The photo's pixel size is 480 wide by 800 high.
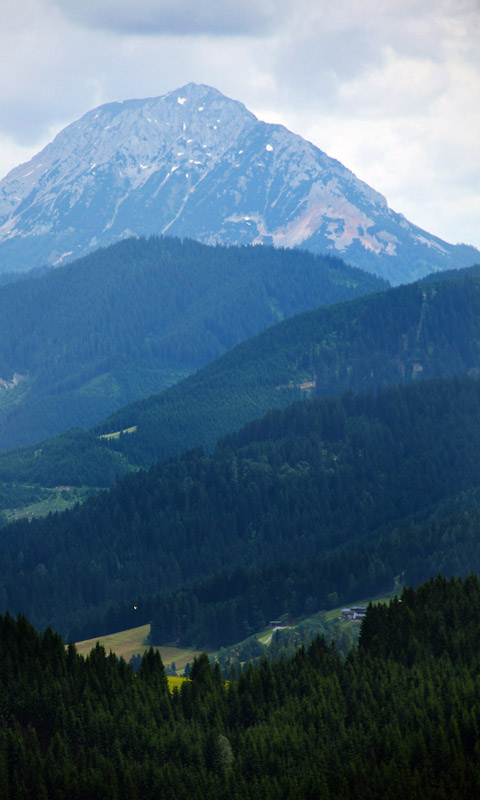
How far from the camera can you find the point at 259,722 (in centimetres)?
14312

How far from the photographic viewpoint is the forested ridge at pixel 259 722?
12862 cm

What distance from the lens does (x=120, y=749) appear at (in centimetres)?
13788

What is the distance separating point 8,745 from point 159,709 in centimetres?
1863

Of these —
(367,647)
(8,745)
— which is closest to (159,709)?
(8,745)

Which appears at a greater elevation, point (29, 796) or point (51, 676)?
point (51, 676)

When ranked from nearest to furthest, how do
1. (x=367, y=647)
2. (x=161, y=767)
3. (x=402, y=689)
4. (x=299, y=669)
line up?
(x=161, y=767) → (x=402, y=689) → (x=299, y=669) → (x=367, y=647)

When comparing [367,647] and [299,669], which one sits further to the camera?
[367,647]

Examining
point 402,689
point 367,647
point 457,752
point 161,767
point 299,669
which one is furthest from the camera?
point 367,647

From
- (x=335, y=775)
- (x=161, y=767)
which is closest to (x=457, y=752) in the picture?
(x=335, y=775)

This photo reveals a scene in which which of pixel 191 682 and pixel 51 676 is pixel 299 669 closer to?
pixel 191 682

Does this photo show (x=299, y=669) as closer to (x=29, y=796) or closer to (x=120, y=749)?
(x=120, y=749)

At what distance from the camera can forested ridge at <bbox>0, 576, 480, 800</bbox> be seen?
129 m

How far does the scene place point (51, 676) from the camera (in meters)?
152

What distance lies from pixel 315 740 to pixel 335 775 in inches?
289
